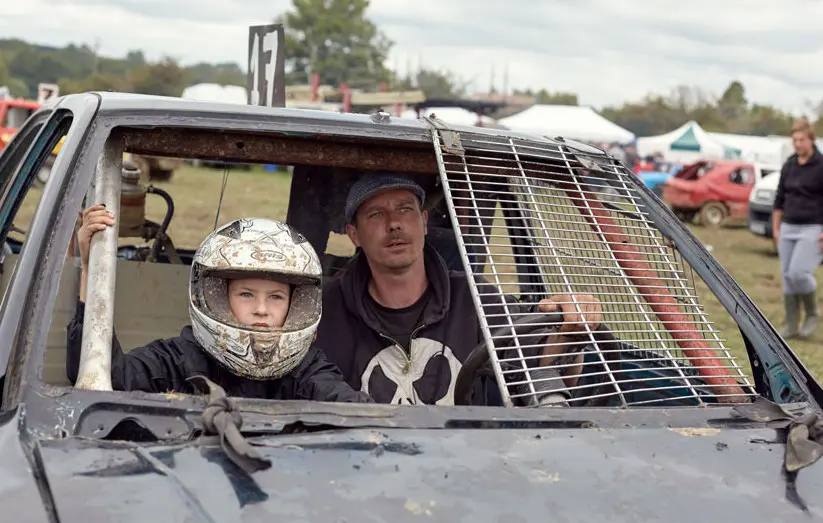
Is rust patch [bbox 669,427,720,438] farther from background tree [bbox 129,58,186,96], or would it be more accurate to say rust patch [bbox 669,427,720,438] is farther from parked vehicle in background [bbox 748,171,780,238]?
background tree [bbox 129,58,186,96]

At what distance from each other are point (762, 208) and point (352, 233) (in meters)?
14.9

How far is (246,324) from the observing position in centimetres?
270

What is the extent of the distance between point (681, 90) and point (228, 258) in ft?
299

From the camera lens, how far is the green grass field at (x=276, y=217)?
9.57 meters

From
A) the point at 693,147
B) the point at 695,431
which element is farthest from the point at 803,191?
the point at 693,147

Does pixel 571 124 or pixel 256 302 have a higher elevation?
pixel 256 302

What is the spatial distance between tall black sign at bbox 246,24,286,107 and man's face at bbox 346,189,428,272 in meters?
0.55

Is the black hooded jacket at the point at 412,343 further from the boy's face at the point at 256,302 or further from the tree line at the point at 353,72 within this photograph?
the tree line at the point at 353,72

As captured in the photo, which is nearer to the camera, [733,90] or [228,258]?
[228,258]

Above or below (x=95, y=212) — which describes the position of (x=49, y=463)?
below

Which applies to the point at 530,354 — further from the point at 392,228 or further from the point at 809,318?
the point at 809,318

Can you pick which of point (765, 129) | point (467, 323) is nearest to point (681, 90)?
point (765, 129)

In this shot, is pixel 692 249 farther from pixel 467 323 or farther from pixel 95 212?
pixel 95 212

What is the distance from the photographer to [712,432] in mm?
2316
